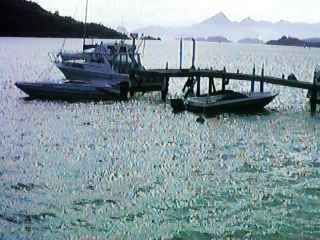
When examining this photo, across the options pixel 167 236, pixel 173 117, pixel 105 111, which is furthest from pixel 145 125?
pixel 167 236

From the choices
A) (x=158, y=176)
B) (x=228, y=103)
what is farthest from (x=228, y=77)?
(x=158, y=176)

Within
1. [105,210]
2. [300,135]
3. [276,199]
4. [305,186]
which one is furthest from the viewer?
[300,135]

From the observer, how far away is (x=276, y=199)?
77.5 feet

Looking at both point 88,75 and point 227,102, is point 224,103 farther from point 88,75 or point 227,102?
point 88,75

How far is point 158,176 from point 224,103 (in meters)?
20.3

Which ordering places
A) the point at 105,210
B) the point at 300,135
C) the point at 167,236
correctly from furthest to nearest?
the point at 300,135 → the point at 105,210 → the point at 167,236

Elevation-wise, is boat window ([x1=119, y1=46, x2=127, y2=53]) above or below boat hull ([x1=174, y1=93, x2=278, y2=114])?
above

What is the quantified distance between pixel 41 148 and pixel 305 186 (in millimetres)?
14456

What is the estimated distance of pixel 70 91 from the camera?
54.6m

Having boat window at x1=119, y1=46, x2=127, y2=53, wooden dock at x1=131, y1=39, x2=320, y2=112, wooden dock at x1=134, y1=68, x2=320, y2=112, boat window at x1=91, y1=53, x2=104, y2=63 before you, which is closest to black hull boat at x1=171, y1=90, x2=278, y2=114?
wooden dock at x1=134, y1=68, x2=320, y2=112

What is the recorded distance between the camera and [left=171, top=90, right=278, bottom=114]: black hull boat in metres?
46.2

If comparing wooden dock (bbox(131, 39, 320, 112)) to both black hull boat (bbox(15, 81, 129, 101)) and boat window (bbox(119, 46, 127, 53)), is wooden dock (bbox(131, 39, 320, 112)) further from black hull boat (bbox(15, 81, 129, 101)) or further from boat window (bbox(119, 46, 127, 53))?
boat window (bbox(119, 46, 127, 53))

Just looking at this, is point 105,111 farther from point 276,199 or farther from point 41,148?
point 276,199

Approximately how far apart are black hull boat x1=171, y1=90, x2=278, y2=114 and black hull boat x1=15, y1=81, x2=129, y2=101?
9.26 m
